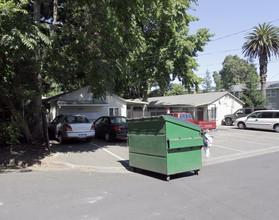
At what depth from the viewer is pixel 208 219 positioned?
3.88m

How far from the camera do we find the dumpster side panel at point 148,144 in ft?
20.9

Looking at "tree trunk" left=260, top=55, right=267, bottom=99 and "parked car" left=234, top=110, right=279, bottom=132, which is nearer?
"parked car" left=234, top=110, right=279, bottom=132

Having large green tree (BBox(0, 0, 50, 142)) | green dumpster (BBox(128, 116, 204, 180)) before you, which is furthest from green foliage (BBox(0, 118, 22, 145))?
green dumpster (BBox(128, 116, 204, 180))

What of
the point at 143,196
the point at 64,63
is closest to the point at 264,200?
the point at 143,196

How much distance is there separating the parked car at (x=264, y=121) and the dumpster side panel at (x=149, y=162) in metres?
15.3

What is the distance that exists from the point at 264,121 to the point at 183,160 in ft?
49.9

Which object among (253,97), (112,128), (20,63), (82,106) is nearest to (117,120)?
(112,128)

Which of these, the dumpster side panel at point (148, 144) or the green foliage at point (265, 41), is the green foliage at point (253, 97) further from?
the dumpster side panel at point (148, 144)

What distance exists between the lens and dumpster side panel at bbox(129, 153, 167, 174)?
6.32 meters

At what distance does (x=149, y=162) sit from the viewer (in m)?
6.77

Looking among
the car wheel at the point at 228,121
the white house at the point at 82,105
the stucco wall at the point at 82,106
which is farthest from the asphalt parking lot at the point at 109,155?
the car wheel at the point at 228,121

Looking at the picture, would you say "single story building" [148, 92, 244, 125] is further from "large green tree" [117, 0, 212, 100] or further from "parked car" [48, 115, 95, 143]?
"parked car" [48, 115, 95, 143]

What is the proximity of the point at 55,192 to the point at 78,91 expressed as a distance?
1359 centimetres

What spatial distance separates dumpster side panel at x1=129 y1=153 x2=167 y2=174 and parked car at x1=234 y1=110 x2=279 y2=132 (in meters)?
15.3
